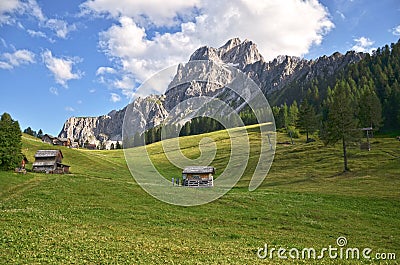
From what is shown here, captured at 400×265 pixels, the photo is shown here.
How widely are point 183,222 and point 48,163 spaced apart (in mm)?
49444

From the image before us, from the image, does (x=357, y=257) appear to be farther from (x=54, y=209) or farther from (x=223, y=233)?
(x=54, y=209)

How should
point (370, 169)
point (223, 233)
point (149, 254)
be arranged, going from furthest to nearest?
point (370, 169)
point (223, 233)
point (149, 254)

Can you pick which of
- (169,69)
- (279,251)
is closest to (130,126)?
(169,69)

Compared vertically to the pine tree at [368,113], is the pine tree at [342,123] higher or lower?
lower

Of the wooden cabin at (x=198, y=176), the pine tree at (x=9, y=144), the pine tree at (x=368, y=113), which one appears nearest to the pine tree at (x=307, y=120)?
the pine tree at (x=368, y=113)

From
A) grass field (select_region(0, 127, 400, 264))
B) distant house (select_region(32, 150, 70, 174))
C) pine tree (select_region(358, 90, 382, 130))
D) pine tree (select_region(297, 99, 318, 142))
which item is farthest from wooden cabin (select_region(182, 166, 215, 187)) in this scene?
pine tree (select_region(358, 90, 382, 130))

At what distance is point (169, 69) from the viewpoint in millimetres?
19984

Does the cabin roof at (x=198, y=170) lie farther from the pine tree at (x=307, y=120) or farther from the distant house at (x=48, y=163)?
the pine tree at (x=307, y=120)

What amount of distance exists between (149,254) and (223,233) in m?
8.65

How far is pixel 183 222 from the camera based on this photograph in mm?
26438

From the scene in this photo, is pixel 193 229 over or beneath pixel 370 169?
beneath

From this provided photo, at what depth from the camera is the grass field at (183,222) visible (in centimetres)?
1564

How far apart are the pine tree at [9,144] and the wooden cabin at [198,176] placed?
2938 cm

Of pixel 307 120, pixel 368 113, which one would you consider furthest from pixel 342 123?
pixel 307 120
